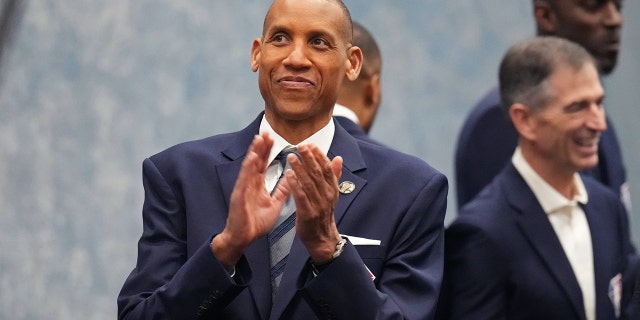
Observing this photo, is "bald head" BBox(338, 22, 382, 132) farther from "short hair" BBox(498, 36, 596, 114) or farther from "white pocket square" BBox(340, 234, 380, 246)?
"white pocket square" BBox(340, 234, 380, 246)

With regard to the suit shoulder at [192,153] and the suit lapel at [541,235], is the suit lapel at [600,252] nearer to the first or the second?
the suit lapel at [541,235]

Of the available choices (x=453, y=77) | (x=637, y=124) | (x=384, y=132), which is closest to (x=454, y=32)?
(x=453, y=77)

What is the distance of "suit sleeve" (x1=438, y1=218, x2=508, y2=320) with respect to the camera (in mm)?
3266

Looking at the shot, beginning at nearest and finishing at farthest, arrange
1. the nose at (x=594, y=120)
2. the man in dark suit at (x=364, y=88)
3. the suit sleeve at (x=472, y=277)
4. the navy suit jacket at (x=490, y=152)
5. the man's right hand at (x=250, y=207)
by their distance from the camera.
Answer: the man's right hand at (x=250, y=207)
the suit sleeve at (x=472, y=277)
the nose at (x=594, y=120)
the navy suit jacket at (x=490, y=152)
the man in dark suit at (x=364, y=88)

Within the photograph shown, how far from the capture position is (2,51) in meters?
4.68

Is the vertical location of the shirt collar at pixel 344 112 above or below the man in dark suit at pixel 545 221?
above

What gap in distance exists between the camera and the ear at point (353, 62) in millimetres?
2883

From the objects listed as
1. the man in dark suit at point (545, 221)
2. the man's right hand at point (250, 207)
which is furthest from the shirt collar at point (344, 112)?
the man's right hand at point (250, 207)

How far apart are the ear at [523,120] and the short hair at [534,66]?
15 mm

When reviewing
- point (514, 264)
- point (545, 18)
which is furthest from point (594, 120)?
point (545, 18)

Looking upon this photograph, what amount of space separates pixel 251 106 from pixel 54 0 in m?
0.88

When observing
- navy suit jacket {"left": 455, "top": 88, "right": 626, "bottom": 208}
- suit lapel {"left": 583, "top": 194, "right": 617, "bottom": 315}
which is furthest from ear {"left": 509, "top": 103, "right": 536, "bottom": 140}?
navy suit jacket {"left": 455, "top": 88, "right": 626, "bottom": 208}

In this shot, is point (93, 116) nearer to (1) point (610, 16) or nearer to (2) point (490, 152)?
(2) point (490, 152)

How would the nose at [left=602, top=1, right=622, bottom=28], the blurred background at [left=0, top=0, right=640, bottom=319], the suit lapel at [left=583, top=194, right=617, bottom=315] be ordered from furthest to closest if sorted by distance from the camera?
the blurred background at [left=0, top=0, right=640, bottom=319]
the nose at [left=602, top=1, right=622, bottom=28]
the suit lapel at [left=583, top=194, right=617, bottom=315]
